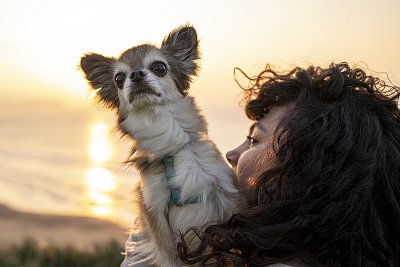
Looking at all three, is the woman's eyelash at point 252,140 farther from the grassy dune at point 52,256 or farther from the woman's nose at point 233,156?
the grassy dune at point 52,256

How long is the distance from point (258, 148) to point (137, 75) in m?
1.10

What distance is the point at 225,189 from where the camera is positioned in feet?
12.3

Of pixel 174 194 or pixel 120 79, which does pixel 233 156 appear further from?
pixel 120 79

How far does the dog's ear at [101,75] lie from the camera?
440 centimetres

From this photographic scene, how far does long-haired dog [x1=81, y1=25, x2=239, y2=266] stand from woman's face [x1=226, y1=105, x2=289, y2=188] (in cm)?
26

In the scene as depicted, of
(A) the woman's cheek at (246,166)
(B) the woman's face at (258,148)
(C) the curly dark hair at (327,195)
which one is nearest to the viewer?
(C) the curly dark hair at (327,195)

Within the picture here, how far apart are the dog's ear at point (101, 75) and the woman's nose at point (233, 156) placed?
95 cm

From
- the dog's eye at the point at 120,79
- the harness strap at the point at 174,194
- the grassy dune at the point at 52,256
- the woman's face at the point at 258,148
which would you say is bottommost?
the grassy dune at the point at 52,256

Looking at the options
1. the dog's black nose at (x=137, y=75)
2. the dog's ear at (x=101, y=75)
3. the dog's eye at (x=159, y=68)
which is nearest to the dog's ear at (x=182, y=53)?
the dog's eye at (x=159, y=68)

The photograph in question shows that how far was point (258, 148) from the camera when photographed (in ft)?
11.3

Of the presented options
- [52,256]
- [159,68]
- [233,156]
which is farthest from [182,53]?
[52,256]

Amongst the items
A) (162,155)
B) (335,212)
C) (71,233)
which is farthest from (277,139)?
(71,233)

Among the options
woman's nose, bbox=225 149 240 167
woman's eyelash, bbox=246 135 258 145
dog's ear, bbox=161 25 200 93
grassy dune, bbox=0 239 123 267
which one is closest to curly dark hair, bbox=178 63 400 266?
woman's eyelash, bbox=246 135 258 145

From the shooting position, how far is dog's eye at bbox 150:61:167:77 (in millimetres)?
4230
